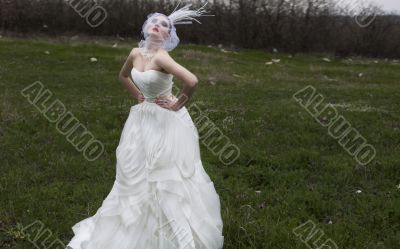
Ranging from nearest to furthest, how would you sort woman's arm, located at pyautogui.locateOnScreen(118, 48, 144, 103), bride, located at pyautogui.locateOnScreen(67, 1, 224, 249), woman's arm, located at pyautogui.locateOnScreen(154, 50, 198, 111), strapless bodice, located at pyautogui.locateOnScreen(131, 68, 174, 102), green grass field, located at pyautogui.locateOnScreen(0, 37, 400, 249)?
woman's arm, located at pyautogui.locateOnScreen(154, 50, 198, 111)
strapless bodice, located at pyautogui.locateOnScreen(131, 68, 174, 102)
bride, located at pyautogui.locateOnScreen(67, 1, 224, 249)
woman's arm, located at pyautogui.locateOnScreen(118, 48, 144, 103)
green grass field, located at pyautogui.locateOnScreen(0, 37, 400, 249)

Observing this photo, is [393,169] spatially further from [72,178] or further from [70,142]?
[70,142]

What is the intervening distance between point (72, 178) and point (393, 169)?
18.4ft

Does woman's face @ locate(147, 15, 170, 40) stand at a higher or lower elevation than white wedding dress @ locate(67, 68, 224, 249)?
higher

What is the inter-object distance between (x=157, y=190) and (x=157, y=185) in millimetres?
55

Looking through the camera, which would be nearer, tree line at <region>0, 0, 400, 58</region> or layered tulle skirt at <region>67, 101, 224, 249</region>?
layered tulle skirt at <region>67, 101, 224, 249</region>

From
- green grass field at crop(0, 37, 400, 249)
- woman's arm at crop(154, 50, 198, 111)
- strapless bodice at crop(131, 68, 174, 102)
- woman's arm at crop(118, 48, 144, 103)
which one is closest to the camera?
woman's arm at crop(154, 50, 198, 111)

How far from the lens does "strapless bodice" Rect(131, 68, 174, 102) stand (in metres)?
4.75

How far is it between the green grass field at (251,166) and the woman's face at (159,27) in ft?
8.88

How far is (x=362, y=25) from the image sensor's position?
1316 inches

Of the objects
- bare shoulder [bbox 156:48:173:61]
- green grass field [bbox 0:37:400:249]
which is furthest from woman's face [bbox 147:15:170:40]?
green grass field [bbox 0:37:400:249]

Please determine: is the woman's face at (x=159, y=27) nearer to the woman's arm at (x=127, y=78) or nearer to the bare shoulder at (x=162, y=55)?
the bare shoulder at (x=162, y=55)

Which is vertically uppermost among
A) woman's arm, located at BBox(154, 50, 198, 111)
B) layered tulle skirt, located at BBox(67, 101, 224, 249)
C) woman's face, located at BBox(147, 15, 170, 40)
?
woman's face, located at BBox(147, 15, 170, 40)

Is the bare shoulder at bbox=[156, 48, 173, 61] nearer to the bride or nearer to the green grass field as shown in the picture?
the bride

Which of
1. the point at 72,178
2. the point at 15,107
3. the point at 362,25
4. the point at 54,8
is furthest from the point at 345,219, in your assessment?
the point at 54,8
